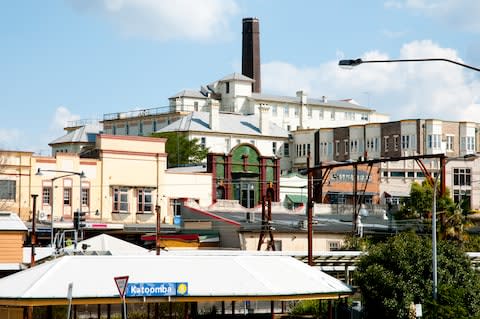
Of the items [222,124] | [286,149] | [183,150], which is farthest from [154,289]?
[286,149]

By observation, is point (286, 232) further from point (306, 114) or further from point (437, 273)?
point (306, 114)

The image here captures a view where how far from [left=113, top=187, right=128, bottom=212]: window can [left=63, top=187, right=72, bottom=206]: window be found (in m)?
4.05

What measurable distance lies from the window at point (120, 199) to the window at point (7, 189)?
8850 millimetres

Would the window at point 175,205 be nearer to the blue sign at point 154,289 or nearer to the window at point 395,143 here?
the window at point 395,143

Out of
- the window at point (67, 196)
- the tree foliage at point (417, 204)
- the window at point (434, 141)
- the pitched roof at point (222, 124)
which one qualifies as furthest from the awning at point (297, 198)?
the window at point (434, 141)

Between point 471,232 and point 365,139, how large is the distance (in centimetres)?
6164

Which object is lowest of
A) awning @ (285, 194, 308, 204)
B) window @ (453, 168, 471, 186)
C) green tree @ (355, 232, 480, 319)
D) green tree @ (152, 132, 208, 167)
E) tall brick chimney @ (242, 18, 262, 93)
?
green tree @ (355, 232, 480, 319)

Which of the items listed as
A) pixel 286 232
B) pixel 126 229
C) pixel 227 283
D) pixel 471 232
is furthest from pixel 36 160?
pixel 227 283

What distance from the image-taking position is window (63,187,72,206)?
3590 inches

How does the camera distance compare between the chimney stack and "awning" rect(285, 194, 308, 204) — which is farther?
the chimney stack

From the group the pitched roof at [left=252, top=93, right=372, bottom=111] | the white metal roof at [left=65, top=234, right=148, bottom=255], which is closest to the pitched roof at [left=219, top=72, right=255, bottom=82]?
the pitched roof at [left=252, top=93, right=372, bottom=111]

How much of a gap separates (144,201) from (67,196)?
7183 mm

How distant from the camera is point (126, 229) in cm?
8694

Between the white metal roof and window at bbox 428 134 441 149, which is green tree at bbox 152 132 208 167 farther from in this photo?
the white metal roof
